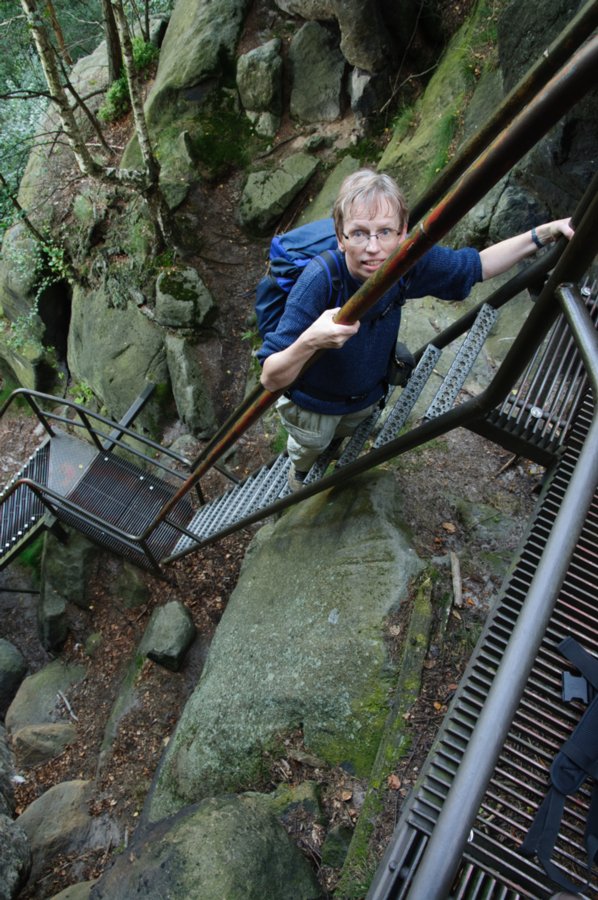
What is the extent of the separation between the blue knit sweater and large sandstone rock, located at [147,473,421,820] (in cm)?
93

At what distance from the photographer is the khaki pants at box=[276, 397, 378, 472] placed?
341 cm

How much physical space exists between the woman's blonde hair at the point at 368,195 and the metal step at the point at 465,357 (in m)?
0.78

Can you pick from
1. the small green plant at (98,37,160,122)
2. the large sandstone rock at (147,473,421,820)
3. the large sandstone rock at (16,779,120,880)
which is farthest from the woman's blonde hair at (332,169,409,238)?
the small green plant at (98,37,160,122)

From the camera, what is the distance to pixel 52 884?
4348mm

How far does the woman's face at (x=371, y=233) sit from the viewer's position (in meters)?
2.29

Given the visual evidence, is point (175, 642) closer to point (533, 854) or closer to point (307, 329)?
point (307, 329)

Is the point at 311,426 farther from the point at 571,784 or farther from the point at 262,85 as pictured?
the point at 262,85

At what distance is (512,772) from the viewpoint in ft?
5.42

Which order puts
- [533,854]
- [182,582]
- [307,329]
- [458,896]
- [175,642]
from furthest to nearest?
[182,582], [175,642], [307,329], [533,854], [458,896]

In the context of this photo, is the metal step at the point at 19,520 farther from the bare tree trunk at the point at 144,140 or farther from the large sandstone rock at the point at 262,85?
the large sandstone rock at the point at 262,85

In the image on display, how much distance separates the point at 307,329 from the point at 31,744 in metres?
5.66

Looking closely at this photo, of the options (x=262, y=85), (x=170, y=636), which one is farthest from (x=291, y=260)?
(x=262, y=85)

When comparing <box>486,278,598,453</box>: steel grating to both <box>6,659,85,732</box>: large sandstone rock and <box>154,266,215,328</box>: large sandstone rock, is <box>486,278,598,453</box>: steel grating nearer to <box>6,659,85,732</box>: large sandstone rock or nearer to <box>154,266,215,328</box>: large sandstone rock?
<box>6,659,85,732</box>: large sandstone rock

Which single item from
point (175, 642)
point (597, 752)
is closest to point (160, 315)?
point (175, 642)
